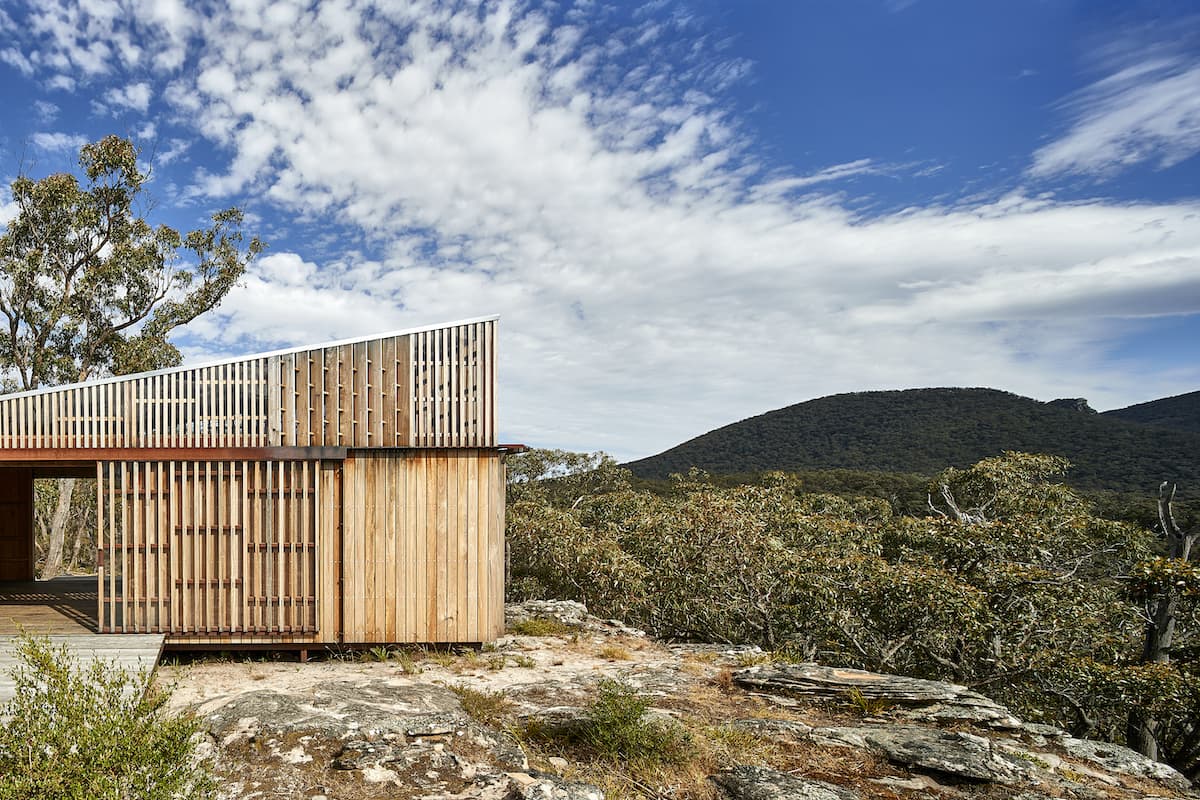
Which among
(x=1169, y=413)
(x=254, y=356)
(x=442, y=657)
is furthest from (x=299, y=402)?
(x=1169, y=413)

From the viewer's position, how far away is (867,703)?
7.17 m

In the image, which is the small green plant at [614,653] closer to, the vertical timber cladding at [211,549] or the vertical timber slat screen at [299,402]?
the vertical timber slat screen at [299,402]

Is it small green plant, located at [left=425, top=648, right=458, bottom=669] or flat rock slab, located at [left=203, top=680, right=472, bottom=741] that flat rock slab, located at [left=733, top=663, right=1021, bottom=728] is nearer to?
small green plant, located at [left=425, top=648, right=458, bottom=669]

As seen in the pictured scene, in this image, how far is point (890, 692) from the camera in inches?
289

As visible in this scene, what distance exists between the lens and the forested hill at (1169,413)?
52531mm

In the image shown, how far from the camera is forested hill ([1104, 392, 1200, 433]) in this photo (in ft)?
172

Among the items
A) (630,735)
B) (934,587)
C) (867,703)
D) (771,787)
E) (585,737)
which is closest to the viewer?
(771,787)

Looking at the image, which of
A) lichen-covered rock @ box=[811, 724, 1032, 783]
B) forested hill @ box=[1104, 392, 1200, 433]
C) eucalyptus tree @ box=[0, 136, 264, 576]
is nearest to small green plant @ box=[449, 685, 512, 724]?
lichen-covered rock @ box=[811, 724, 1032, 783]

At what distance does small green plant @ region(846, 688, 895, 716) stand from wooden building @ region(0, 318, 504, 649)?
4620 mm

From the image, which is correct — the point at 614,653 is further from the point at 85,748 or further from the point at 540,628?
the point at 85,748

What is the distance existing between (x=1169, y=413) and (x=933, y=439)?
795 inches

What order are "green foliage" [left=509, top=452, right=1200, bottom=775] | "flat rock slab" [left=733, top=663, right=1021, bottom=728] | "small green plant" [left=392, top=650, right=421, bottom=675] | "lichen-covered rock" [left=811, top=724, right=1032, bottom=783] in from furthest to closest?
"green foliage" [left=509, top=452, right=1200, bottom=775]
"small green plant" [left=392, top=650, right=421, bottom=675]
"flat rock slab" [left=733, top=663, right=1021, bottom=728]
"lichen-covered rock" [left=811, top=724, right=1032, bottom=783]

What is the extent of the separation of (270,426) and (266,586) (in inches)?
83.0

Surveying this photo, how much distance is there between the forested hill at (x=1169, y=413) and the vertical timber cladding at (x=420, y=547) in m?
61.7
